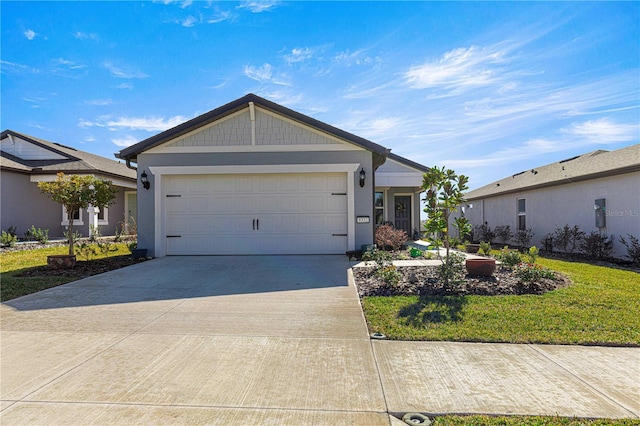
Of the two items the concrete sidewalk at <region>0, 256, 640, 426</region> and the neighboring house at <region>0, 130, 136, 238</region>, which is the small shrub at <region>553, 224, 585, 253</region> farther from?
the neighboring house at <region>0, 130, 136, 238</region>

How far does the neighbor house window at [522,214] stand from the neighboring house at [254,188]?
32.6ft

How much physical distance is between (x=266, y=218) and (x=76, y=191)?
5.00 metres

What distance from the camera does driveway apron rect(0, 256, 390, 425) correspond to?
2691 mm

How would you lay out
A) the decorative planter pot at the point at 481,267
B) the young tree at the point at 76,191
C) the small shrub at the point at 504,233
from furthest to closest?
the small shrub at the point at 504,233 → the young tree at the point at 76,191 → the decorative planter pot at the point at 481,267

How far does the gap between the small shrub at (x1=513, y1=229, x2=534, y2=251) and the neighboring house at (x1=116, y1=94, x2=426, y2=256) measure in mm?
9326

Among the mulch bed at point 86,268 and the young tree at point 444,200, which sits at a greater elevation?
the young tree at point 444,200

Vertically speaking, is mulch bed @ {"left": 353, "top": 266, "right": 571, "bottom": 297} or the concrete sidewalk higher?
mulch bed @ {"left": 353, "top": 266, "right": 571, "bottom": 297}

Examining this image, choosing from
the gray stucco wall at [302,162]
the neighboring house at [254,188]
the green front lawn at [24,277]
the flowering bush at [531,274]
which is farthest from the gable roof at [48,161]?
the flowering bush at [531,274]

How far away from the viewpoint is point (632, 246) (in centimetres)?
1037

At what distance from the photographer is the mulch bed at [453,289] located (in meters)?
6.21

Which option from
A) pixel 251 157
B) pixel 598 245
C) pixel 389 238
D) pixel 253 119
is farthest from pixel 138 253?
pixel 598 245

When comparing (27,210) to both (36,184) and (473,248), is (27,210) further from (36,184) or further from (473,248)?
(473,248)

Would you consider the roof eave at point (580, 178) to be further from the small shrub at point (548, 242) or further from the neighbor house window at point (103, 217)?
the neighbor house window at point (103, 217)

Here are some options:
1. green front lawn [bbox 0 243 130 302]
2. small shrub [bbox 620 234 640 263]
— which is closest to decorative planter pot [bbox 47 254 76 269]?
green front lawn [bbox 0 243 130 302]
